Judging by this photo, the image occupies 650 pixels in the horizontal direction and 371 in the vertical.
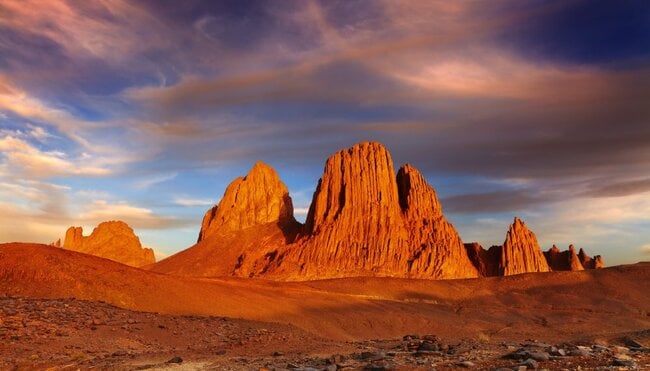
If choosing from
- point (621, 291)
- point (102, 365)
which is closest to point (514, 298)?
point (621, 291)

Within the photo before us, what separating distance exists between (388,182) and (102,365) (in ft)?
408

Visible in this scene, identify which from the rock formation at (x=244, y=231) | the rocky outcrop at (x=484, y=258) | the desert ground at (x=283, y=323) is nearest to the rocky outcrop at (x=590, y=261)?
the rocky outcrop at (x=484, y=258)

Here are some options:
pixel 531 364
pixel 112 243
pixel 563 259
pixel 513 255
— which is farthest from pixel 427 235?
pixel 112 243

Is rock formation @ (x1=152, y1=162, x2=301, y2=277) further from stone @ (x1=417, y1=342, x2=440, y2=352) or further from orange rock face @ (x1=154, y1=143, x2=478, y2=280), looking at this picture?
stone @ (x1=417, y1=342, x2=440, y2=352)

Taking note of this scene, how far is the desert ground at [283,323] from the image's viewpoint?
18594 millimetres

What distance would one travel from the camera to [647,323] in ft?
209

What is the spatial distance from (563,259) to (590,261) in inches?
312

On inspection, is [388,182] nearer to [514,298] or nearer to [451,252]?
[451,252]

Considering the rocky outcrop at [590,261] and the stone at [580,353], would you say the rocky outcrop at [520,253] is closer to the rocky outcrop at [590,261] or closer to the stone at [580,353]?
the rocky outcrop at [590,261]

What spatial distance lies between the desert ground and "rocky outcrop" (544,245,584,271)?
5328cm

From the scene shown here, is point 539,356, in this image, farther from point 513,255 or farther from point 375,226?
point 513,255

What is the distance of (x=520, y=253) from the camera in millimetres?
133000

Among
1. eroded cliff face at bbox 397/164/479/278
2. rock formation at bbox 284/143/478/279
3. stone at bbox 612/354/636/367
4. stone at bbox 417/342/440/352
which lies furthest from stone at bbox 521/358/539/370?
eroded cliff face at bbox 397/164/479/278

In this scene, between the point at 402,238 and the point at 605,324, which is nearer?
the point at 605,324
